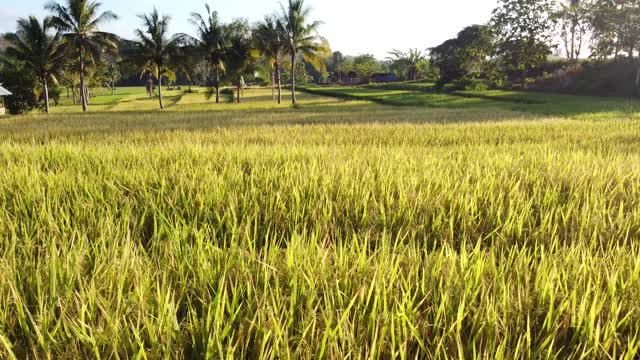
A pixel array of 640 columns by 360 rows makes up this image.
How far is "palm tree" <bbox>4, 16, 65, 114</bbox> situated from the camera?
29.2 metres

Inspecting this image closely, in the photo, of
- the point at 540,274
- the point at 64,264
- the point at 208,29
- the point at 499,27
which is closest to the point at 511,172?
the point at 540,274

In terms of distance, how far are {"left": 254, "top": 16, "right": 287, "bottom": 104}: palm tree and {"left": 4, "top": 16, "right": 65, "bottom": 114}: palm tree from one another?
46.1 ft

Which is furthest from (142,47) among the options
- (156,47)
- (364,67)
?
(364,67)

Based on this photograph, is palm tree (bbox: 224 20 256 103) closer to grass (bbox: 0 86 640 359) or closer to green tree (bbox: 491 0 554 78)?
green tree (bbox: 491 0 554 78)

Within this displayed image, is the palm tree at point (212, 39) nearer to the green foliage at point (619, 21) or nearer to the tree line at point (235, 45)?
the tree line at point (235, 45)

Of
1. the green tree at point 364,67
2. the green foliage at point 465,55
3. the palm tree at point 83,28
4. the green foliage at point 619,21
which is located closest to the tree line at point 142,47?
the palm tree at point 83,28

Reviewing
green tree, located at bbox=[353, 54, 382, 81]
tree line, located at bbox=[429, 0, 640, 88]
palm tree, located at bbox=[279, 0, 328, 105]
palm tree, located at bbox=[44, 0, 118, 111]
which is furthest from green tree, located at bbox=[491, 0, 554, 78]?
green tree, located at bbox=[353, 54, 382, 81]

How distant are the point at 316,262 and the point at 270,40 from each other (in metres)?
31.9

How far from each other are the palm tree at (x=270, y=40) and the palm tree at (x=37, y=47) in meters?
14.1

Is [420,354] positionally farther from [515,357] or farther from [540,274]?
[540,274]

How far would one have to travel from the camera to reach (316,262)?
4.02ft

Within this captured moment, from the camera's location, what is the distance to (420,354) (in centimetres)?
97

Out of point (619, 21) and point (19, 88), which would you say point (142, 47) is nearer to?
point (19, 88)

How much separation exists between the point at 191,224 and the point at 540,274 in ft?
4.70
